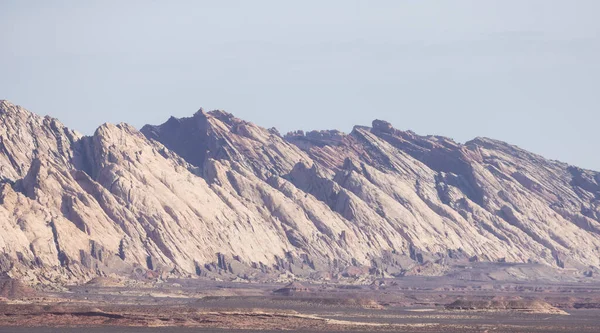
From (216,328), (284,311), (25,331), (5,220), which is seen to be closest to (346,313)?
(284,311)

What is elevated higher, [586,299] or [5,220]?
[5,220]

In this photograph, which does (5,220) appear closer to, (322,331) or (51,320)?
(51,320)

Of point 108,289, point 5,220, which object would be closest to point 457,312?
point 108,289

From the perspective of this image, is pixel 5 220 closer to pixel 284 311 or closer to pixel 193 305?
pixel 193 305

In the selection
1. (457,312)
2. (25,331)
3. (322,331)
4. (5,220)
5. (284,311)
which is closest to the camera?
(25,331)

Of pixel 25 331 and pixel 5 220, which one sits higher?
pixel 5 220

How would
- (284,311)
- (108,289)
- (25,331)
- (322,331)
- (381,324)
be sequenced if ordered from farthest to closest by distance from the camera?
(108,289), (284,311), (381,324), (322,331), (25,331)

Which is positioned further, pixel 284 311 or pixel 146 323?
pixel 284 311

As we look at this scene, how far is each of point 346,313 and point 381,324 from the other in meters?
21.2

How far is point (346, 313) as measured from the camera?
148 m

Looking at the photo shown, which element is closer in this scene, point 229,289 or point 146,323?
point 146,323

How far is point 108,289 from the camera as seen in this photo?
18100 cm

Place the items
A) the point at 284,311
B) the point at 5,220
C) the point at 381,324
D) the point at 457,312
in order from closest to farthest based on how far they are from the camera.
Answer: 1. the point at 381,324
2. the point at 284,311
3. the point at 457,312
4. the point at 5,220

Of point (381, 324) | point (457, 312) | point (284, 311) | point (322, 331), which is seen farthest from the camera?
point (457, 312)
